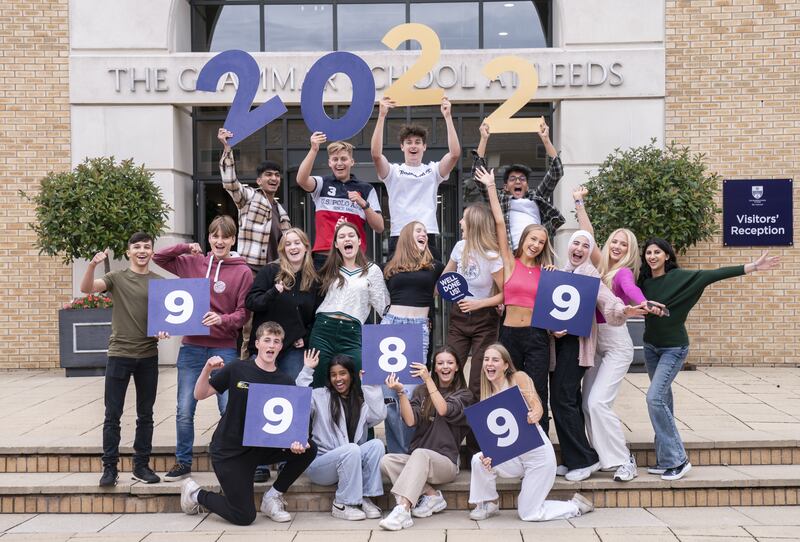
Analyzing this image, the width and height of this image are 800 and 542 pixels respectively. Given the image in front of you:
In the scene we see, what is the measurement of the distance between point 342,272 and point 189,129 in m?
6.53

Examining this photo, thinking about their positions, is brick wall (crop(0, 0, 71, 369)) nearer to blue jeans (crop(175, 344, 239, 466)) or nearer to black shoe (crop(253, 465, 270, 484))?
blue jeans (crop(175, 344, 239, 466))

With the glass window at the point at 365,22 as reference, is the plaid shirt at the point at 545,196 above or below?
below

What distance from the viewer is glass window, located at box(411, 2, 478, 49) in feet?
39.6

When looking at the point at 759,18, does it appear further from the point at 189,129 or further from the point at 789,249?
the point at 189,129

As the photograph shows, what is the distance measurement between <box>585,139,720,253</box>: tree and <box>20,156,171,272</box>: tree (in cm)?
547

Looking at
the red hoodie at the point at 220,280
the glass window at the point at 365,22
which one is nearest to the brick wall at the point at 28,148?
the glass window at the point at 365,22

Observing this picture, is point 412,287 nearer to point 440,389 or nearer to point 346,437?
point 440,389

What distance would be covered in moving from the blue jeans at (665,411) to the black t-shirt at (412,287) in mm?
1747

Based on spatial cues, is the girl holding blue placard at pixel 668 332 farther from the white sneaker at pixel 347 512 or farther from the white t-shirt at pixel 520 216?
the white sneaker at pixel 347 512

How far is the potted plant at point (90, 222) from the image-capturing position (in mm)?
10180

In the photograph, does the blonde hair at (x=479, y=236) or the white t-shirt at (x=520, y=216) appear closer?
the blonde hair at (x=479, y=236)

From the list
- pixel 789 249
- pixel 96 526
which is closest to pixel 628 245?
pixel 96 526

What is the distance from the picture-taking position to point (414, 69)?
6902 millimetres

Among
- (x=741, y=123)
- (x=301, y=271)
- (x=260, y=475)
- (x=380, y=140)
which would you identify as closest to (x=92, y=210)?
(x=380, y=140)
